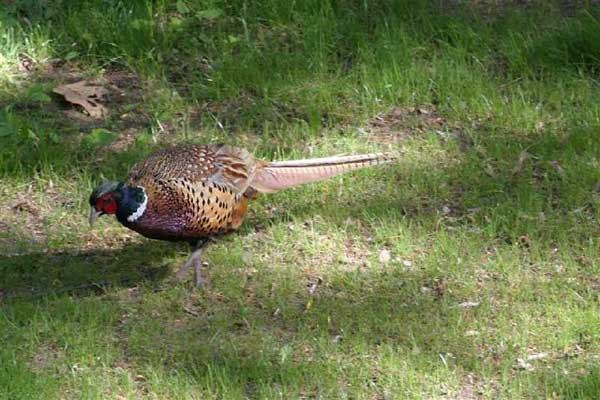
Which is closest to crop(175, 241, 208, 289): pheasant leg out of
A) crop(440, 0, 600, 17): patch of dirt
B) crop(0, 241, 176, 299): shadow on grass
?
crop(0, 241, 176, 299): shadow on grass

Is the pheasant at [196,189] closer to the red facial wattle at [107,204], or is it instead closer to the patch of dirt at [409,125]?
the red facial wattle at [107,204]

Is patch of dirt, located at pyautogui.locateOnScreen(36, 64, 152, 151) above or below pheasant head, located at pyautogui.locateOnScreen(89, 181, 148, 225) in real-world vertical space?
below

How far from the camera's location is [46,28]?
25.3 ft

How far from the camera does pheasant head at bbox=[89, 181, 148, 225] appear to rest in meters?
5.47

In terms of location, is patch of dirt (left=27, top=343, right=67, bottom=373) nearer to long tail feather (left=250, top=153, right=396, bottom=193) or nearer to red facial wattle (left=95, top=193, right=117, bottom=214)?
red facial wattle (left=95, top=193, right=117, bottom=214)

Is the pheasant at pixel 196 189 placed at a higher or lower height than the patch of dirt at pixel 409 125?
higher

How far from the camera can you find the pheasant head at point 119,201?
17.9 feet

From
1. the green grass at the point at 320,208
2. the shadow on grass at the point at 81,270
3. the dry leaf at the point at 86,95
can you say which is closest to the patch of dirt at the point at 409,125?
the green grass at the point at 320,208

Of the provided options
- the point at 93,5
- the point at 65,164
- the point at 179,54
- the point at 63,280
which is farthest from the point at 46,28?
the point at 63,280

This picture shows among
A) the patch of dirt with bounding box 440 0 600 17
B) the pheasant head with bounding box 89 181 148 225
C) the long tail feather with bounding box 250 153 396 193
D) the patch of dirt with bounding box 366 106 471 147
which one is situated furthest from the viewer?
the patch of dirt with bounding box 440 0 600 17

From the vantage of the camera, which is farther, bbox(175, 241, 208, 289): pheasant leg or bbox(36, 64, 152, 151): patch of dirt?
bbox(36, 64, 152, 151): patch of dirt

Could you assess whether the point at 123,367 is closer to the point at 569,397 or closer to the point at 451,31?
the point at 569,397

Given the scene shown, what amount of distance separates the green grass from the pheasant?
0.27 m

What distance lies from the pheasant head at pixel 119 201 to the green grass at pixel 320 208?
1.45ft
